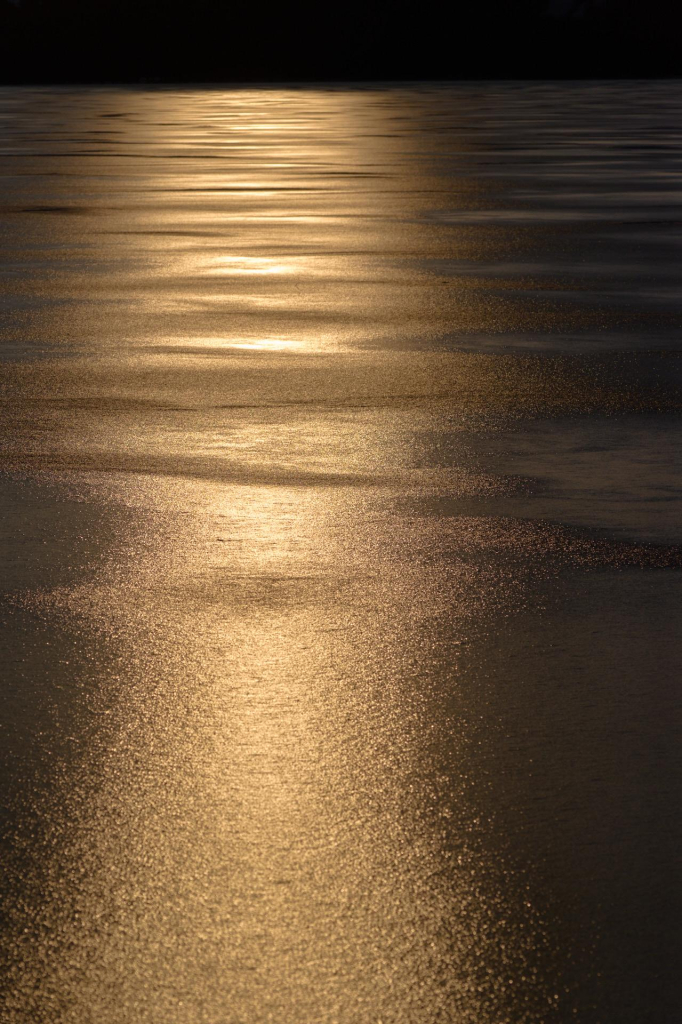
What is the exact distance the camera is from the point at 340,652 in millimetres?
4180

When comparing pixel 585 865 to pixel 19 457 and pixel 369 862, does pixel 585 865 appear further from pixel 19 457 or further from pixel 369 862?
pixel 19 457

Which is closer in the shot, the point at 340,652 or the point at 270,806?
the point at 270,806

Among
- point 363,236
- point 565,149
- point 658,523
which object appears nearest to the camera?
point 658,523

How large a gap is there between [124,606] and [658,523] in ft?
5.72

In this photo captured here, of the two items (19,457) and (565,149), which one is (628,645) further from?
(565,149)

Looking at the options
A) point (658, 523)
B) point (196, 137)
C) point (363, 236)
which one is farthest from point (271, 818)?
point (196, 137)

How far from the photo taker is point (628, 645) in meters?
4.26

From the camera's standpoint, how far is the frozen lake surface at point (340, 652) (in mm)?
2848

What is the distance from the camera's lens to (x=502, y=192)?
1711 centimetres

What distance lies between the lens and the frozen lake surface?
2848 millimetres

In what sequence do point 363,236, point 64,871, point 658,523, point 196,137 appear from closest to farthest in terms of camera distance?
1. point 64,871
2. point 658,523
3. point 363,236
4. point 196,137

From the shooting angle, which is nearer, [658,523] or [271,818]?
[271,818]

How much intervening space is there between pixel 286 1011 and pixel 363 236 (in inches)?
414

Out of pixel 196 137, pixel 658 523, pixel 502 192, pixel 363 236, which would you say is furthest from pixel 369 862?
pixel 196 137
